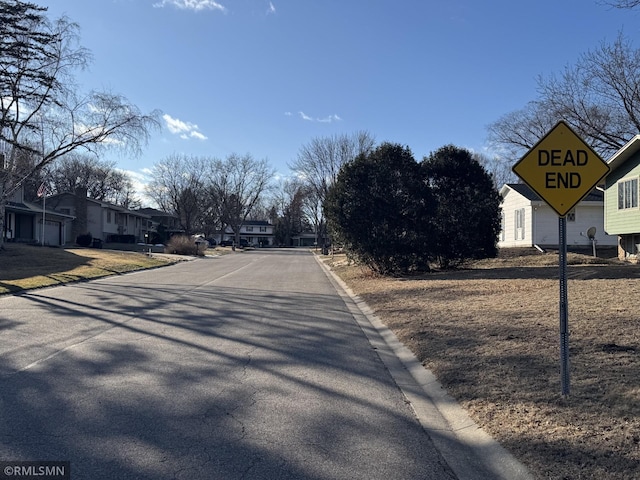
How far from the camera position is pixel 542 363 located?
22.2 feet

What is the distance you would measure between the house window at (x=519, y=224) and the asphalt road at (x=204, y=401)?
2566cm

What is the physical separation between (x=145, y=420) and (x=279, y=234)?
118431 mm

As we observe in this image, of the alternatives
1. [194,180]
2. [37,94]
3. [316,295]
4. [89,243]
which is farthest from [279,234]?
[316,295]

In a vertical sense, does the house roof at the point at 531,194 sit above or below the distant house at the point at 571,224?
above

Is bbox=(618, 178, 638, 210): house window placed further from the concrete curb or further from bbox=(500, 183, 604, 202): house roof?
the concrete curb

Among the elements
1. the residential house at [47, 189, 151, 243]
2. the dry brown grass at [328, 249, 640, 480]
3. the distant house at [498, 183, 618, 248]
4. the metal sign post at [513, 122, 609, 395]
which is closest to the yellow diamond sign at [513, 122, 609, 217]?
the metal sign post at [513, 122, 609, 395]

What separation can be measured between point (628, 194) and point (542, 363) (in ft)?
66.4

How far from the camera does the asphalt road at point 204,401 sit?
14.0 feet

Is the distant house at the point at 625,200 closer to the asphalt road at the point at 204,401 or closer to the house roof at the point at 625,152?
the house roof at the point at 625,152

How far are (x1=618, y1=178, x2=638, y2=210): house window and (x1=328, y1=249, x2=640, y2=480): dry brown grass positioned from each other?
1000cm

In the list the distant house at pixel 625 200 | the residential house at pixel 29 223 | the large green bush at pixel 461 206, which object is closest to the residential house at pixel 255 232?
the residential house at pixel 29 223

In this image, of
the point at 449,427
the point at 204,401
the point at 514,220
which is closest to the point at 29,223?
the point at 514,220

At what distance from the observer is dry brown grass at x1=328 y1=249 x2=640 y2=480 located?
4.35 m

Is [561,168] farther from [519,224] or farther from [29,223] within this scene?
[29,223]
